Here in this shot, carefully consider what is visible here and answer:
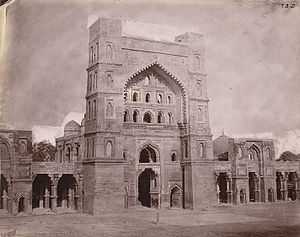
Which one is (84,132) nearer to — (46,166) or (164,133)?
(46,166)

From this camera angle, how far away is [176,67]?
650 inches

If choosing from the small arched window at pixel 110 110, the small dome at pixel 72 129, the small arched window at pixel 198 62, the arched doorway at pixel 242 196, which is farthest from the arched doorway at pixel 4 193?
the arched doorway at pixel 242 196

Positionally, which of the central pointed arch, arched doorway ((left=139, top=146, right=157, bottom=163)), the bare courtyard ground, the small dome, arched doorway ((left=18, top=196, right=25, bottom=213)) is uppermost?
the central pointed arch

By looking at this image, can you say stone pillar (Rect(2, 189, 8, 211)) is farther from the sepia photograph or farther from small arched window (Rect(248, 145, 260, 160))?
small arched window (Rect(248, 145, 260, 160))

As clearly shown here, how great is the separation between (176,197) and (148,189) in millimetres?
1806

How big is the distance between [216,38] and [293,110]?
3.26 meters

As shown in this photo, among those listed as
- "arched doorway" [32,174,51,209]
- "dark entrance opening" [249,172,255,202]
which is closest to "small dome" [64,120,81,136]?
"arched doorway" [32,174,51,209]

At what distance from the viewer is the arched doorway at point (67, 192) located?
638 inches

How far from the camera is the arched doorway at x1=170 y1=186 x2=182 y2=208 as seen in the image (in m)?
16.5

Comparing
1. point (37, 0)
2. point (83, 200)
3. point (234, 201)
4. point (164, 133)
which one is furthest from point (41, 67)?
point (234, 201)

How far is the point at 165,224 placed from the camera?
39.6ft

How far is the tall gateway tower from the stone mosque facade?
4 cm

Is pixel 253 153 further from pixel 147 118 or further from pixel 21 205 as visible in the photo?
pixel 21 205

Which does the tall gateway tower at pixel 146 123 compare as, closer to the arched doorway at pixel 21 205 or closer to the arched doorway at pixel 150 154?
the arched doorway at pixel 150 154
